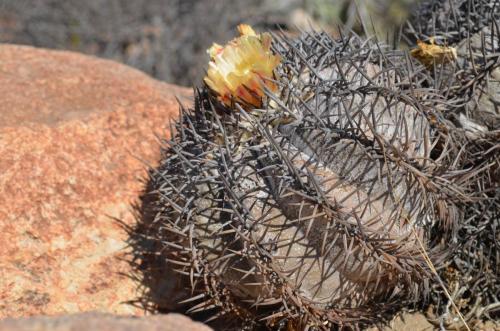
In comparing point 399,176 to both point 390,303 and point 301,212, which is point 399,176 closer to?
point 301,212

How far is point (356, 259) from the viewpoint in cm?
249

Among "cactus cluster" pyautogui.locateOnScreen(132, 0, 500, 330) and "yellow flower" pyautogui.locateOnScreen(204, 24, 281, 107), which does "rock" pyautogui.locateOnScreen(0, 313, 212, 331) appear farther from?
"yellow flower" pyautogui.locateOnScreen(204, 24, 281, 107)

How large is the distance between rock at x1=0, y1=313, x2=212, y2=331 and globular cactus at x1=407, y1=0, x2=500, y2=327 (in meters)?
1.22

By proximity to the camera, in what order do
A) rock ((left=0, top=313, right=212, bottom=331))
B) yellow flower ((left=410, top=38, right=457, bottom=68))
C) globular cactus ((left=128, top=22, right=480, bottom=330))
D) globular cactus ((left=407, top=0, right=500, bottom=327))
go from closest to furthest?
1. rock ((left=0, top=313, right=212, bottom=331))
2. globular cactus ((left=128, top=22, right=480, bottom=330))
3. globular cactus ((left=407, top=0, right=500, bottom=327))
4. yellow flower ((left=410, top=38, right=457, bottom=68))

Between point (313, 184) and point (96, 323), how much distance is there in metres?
0.89

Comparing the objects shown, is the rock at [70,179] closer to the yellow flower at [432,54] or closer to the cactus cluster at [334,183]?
the cactus cluster at [334,183]

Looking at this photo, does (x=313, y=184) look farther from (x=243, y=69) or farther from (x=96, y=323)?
(x=96, y=323)

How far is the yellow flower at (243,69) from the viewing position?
2.55m

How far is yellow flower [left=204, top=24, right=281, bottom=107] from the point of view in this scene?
2.55m

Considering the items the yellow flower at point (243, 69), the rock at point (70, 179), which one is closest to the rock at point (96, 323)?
the yellow flower at point (243, 69)

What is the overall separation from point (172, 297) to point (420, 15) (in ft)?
5.52

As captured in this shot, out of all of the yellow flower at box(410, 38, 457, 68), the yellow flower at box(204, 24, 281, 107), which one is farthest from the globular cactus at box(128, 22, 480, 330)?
the yellow flower at box(410, 38, 457, 68)

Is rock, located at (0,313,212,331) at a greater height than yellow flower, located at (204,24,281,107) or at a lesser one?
lesser

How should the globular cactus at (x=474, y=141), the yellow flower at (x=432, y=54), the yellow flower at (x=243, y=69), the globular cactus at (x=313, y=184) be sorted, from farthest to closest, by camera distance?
the yellow flower at (x=432, y=54) < the globular cactus at (x=474, y=141) < the yellow flower at (x=243, y=69) < the globular cactus at (x=313, y=184)
